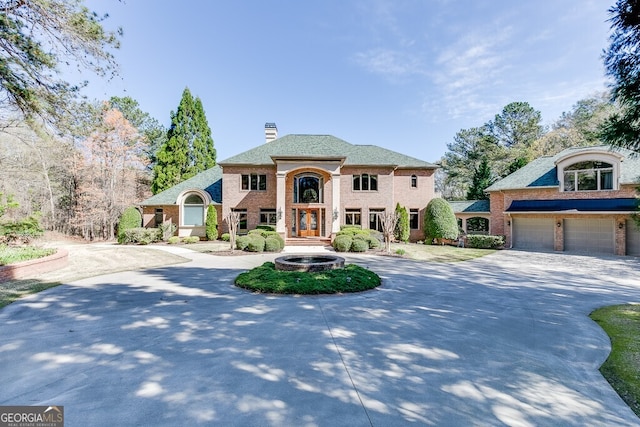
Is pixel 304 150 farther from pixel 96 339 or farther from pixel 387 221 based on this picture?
pixel 96 339

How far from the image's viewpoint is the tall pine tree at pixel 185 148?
31359mm

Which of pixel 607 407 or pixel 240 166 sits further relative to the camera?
pixel 240 166

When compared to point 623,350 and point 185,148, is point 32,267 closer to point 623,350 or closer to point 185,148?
point 623,350

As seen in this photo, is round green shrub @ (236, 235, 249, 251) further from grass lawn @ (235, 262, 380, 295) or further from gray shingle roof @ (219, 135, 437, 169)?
grass lawn @ (235, 262, 380, 295)

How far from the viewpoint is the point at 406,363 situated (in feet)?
14.5

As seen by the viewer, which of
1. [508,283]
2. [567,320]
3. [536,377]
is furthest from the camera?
[508,283]

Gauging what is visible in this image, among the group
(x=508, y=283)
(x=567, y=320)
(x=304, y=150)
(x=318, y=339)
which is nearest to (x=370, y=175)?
(x=304, y=150)

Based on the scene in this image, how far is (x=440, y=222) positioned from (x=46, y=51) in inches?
927

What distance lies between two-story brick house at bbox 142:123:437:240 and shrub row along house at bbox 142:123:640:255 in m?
0.08

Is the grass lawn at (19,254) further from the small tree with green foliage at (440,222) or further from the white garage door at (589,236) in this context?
the white garage door at (589,236)

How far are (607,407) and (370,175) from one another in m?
21.2

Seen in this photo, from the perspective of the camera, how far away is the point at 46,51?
29.8 ft

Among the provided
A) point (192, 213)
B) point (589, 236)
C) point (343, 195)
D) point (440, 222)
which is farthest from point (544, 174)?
point (192, 213)

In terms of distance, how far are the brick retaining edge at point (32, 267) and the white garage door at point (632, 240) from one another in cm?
3145
